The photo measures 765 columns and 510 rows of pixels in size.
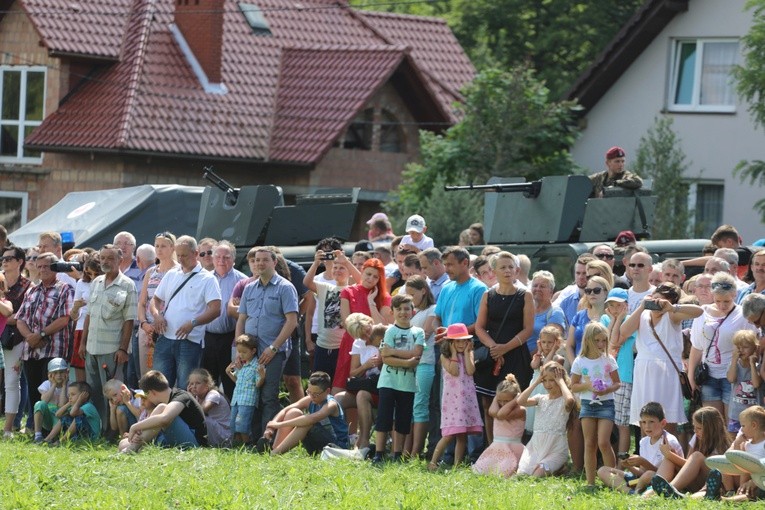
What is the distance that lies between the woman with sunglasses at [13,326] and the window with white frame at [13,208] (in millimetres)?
15711

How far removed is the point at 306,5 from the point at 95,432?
22.5 metres

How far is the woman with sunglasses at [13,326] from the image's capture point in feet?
52.4

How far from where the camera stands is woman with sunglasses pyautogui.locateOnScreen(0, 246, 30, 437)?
16.0 metres

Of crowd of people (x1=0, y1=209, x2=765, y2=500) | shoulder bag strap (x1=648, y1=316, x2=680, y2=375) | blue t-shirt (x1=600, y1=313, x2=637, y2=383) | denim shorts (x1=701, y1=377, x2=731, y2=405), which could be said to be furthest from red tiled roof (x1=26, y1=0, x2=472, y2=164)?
denim shorts (x1=701, y1=377, x2=731, y2=405)

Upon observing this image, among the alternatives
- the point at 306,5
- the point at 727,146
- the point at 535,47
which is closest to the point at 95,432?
the point at 727,146

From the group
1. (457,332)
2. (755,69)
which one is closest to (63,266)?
(457,332)

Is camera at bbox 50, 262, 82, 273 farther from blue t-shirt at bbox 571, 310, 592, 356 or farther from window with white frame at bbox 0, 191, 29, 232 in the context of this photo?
window with white frame at bbox 0, 191, 29, 232

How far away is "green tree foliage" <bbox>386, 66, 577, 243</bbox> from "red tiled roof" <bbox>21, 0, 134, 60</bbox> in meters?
7.53

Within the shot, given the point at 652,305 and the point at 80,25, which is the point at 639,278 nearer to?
the point at 652,305

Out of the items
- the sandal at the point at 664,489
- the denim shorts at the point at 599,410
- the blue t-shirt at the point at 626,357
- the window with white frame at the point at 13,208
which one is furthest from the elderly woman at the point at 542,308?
the window with white frame at the point at 13,208

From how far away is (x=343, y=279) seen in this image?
15055 mm

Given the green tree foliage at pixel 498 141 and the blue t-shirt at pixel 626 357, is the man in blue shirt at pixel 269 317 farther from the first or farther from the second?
the green tree foliage at pixel 498 141

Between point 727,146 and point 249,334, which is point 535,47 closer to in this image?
point 727,146

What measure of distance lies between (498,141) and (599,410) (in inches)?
624
